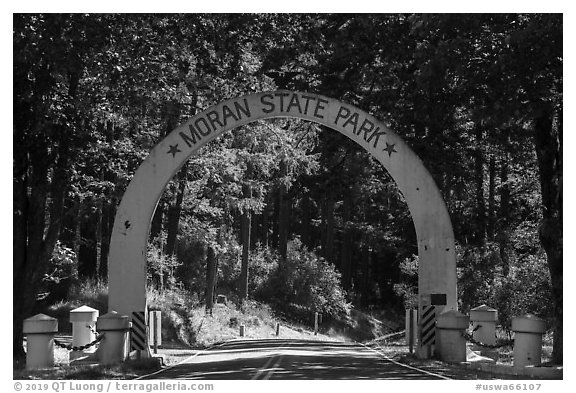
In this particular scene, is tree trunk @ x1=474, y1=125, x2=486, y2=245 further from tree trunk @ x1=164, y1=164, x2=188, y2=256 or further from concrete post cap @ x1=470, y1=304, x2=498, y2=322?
tree trunk @ x1=164, y1=164, x2=188, y2=256

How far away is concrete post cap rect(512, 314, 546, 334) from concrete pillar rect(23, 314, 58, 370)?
9.71 meters

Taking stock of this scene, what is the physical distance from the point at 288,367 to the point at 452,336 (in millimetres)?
4445

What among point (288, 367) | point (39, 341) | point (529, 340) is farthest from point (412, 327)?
point (39, 341)

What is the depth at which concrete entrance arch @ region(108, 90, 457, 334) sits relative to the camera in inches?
966

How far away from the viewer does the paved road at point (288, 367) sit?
2002 centimetres

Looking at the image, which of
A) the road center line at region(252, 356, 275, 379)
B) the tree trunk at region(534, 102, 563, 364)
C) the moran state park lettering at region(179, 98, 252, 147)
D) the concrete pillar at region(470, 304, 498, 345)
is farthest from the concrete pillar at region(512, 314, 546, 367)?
the moran state park lettering at region(179, 98, 252, 147)

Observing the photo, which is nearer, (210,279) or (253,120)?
(253,120)

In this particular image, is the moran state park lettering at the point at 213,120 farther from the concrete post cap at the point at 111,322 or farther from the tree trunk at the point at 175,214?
the tree trunk at the point at 175,214

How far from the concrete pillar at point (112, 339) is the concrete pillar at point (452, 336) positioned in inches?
300

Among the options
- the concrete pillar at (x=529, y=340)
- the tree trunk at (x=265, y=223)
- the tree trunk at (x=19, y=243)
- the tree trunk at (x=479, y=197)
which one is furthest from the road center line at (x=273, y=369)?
the tree trunk at (x=265, y=223)

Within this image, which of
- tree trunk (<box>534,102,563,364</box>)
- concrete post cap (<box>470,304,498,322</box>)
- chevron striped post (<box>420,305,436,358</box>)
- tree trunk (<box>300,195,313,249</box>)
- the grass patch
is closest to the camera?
the grass patch

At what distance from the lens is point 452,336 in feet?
80.0

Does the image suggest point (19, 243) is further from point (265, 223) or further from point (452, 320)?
point (265, 223)

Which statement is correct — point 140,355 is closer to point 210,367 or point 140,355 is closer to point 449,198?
point 210,367
